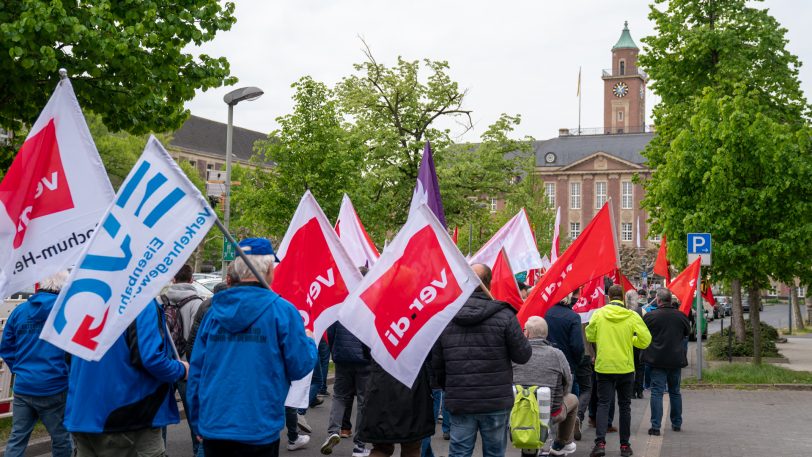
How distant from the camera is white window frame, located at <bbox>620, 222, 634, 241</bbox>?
334ft

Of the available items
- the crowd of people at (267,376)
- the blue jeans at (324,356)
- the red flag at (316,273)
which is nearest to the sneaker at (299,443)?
the crowd of people at (267,376)

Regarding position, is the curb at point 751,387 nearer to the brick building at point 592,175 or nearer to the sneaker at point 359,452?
the sneaker at point 359,452

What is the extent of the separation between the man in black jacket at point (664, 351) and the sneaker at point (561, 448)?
195 cm

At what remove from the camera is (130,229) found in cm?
462

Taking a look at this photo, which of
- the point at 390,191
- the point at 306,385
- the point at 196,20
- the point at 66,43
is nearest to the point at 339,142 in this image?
the point at 390,191

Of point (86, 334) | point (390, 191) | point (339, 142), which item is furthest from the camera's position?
point (390, 191)

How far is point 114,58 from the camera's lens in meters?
11.0

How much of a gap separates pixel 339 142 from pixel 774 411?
14.9 m

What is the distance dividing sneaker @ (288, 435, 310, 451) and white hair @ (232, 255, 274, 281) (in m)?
4.96

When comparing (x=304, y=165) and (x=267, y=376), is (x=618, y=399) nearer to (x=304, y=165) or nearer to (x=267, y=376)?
(x=267, y=376)

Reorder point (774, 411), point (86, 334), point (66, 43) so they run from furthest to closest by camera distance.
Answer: point (774, 411) < point (66, 43) < point (86, 334)

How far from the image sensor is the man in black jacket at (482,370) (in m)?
6.50

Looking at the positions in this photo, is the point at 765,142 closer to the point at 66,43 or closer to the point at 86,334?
the point at 66,43

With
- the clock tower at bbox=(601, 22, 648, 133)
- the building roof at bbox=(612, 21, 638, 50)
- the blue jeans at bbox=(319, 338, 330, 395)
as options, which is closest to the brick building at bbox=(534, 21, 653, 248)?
the clock tower at bbox=(601, 22, 648, 133)
